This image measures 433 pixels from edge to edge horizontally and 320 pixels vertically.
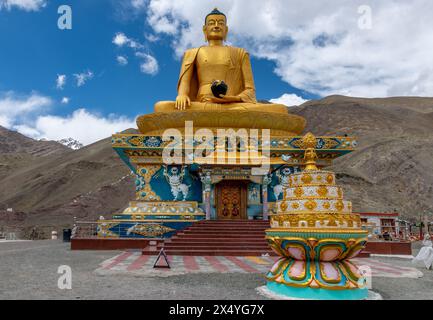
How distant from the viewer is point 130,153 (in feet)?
53.7

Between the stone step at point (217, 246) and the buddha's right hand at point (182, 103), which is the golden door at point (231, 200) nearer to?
the stone step at point (217, 246)

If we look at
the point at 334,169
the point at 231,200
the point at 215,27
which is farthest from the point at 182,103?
the point at 334,169

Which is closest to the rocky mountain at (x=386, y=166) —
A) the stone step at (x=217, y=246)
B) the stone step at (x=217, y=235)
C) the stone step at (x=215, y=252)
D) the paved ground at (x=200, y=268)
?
the stone step at (x=217, y=235)

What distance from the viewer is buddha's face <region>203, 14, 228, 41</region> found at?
2091cm

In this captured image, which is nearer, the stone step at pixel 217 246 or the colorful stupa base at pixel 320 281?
the colorful stupa base at pixel 320 281

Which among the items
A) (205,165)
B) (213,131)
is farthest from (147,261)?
(213,131)

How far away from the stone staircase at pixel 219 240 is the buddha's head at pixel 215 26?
1108 cm

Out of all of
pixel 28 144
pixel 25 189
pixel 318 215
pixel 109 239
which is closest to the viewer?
pixel 318 215

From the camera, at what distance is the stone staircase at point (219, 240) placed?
1198 cm

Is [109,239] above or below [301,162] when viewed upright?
below

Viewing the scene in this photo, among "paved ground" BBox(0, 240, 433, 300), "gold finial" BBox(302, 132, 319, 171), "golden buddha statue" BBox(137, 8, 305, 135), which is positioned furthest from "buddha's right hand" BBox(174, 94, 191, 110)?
"gold finial" BBox(302, 132, 319, 171)

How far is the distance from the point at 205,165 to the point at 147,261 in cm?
541
